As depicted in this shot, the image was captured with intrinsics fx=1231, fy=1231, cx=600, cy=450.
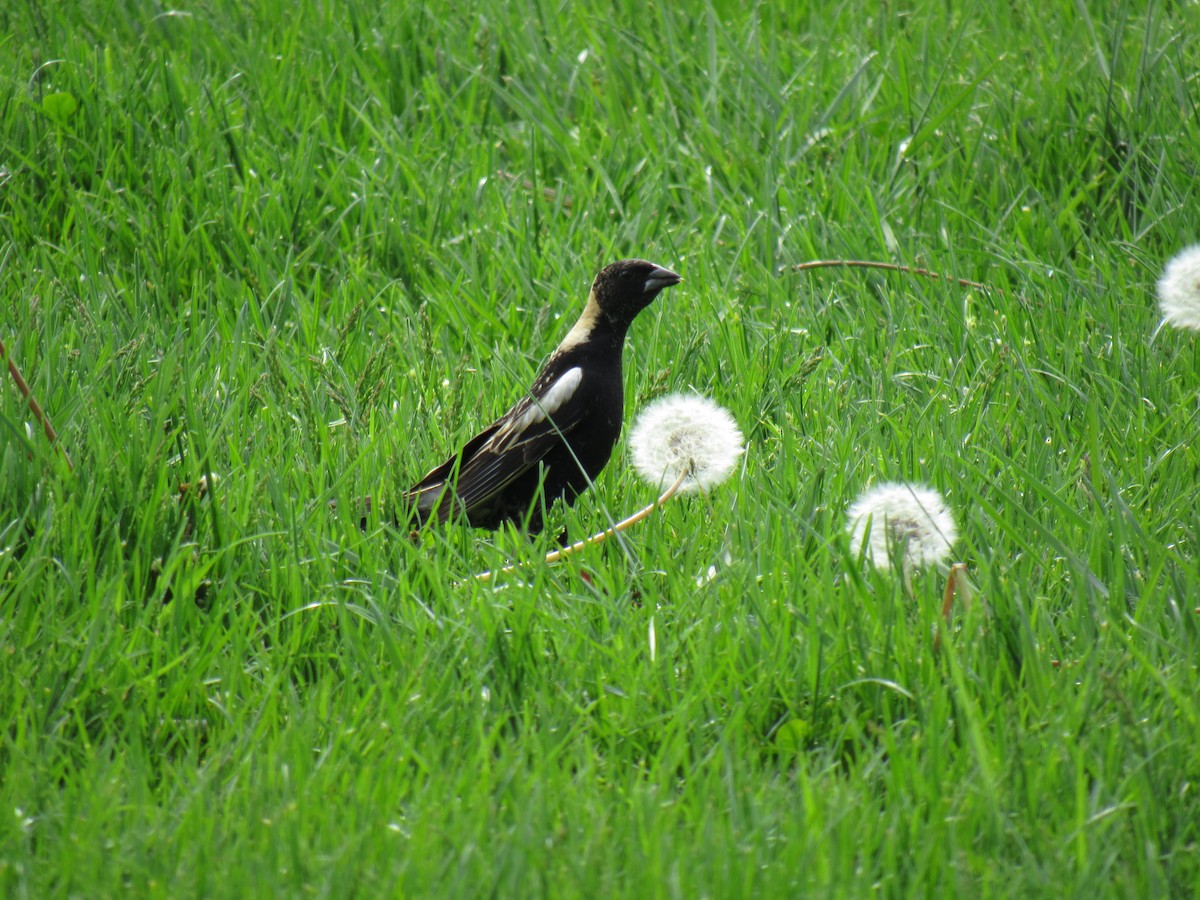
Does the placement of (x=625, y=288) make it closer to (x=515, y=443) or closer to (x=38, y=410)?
(x=515, y=443)

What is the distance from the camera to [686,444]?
3193 mm

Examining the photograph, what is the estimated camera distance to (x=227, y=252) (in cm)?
477

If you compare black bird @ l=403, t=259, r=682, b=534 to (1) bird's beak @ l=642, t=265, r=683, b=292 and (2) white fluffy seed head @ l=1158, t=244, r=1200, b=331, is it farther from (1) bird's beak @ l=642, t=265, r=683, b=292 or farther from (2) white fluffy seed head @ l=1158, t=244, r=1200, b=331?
(2) white fluffy seed head @ l=1158, t=244, r=1200, b=331

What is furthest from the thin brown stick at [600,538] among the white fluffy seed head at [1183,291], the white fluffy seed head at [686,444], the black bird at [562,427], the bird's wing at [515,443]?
the white fluffy seed head at [1183,291]

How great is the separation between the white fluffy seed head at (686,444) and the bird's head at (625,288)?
0.60 meters

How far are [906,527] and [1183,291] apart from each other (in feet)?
4.09

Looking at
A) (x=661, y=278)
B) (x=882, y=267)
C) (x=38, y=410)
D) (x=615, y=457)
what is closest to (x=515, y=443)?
(x=615, y=457)

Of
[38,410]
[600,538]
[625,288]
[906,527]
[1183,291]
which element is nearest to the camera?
[906,527]

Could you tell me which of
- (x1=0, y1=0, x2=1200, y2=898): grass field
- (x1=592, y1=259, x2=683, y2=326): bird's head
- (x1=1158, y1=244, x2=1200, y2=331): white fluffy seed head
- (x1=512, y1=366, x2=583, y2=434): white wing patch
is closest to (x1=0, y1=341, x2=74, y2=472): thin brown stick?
(x1=0, y1=0, x2=1200, y2=898): grass field

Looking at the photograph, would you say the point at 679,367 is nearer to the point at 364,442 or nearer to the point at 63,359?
the point at 364,442

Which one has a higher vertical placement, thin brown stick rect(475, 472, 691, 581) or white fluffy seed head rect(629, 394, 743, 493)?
white fluffy seed head rect(629, 394, 743, 493)

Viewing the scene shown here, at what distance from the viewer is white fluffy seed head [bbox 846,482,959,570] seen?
2.71m

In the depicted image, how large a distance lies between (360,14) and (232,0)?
761 millimetres

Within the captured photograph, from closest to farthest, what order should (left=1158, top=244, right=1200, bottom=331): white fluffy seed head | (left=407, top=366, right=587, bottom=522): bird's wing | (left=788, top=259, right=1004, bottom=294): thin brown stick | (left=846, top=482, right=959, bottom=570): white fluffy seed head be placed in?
(left=846, top=482, right=959, bottom=570): white fluffy seed head
(left=1158, top=244, right=1200, bottom=331): white fluffy seed head
(left=407, top=366, right=587, bottom=522): bird's wing
(left=788, top=259, right=1004, bottom=294): thin brown stick
